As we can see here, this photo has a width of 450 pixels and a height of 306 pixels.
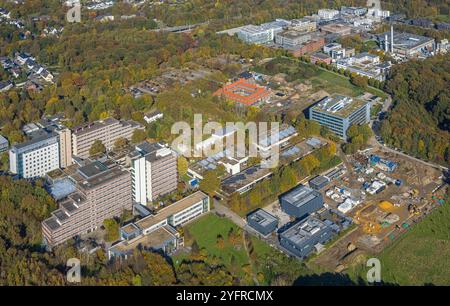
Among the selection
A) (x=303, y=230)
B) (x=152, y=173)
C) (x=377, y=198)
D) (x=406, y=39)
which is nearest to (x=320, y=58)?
Result: (x=406, y=39)

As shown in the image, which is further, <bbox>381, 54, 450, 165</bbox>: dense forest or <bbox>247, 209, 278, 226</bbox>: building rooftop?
<bbox>381, 54, 450, 165</bbox>: dense forest

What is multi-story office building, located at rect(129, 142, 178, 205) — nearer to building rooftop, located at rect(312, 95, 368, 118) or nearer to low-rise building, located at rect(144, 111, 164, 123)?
low-rise building, located at rect(144, 111, 164, 123)

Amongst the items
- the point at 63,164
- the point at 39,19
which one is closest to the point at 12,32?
the point at 39,19

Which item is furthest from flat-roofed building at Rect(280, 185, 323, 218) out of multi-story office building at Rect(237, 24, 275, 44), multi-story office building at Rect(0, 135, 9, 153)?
multi-story office building at Rect(237, 24, 275, 44)

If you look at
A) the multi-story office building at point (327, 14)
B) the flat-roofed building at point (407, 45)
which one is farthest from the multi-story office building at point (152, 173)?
the multi-story office building at point (327, 14)

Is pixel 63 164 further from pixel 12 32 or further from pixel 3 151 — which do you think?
pixel 12 32

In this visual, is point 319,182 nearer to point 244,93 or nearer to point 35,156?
point 244,93
